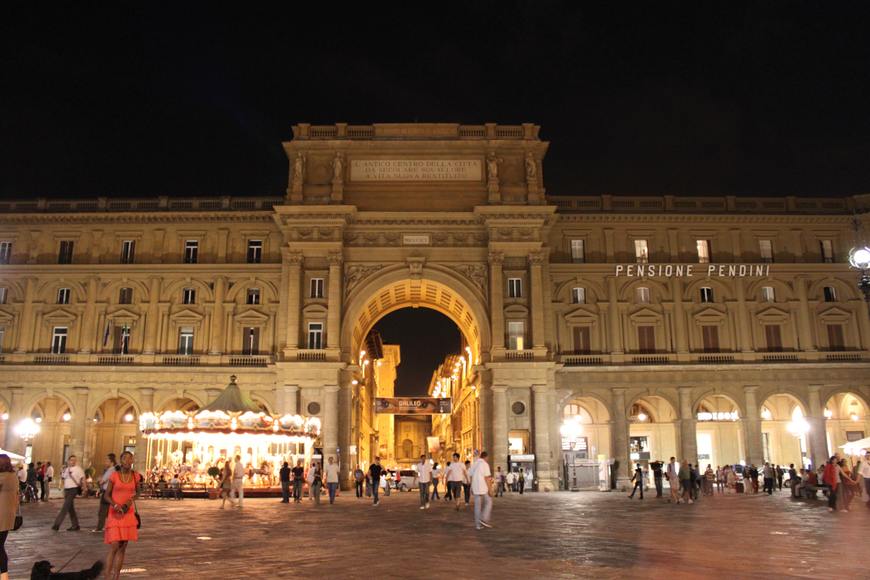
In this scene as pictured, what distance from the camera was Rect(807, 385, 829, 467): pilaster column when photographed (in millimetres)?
50281

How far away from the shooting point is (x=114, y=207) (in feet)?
177

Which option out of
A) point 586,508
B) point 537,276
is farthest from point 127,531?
point 537,276

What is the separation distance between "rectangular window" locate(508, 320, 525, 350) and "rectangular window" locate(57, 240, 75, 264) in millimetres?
29535

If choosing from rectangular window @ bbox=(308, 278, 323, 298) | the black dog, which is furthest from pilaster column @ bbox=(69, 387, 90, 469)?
the black dog

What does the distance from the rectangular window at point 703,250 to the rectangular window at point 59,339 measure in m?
42.3

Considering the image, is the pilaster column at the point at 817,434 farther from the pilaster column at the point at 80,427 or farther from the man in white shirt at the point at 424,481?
the pilaster column at the point at 80,427

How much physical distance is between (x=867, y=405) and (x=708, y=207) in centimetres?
1636

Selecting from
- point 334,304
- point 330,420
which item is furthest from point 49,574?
point 334,304

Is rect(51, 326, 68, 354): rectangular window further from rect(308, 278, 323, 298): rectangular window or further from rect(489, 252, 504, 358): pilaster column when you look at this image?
rect(489, 252, 504, 358): pilaster column

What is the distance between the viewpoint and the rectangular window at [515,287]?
50219 millimetres

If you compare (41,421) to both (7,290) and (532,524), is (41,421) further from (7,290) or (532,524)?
(532,524)

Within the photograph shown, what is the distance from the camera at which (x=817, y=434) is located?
5050cm

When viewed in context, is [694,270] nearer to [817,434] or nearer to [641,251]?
[641,251]

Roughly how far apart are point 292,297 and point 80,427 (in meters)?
15.7
